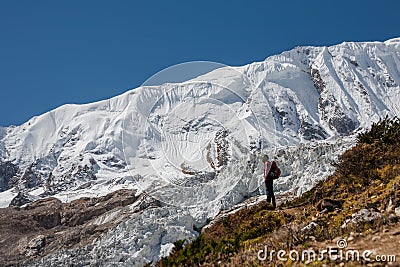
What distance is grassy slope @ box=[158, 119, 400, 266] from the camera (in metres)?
8.67

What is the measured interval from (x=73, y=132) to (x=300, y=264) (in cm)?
17798

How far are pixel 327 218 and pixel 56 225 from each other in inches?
2939

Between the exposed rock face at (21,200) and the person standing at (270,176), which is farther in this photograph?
the exposed rock face at (21,200)

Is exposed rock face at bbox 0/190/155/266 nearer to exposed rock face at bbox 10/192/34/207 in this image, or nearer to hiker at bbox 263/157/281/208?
exposed rock face at bbox 10/192/34/207

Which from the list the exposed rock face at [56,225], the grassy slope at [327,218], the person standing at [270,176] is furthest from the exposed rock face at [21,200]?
the grassy slope at [327,218]

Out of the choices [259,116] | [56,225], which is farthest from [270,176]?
[259,116]

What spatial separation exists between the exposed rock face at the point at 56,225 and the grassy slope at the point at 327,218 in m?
36.3

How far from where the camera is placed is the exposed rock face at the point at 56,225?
2074 inches

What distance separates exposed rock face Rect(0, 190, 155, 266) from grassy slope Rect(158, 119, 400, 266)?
36.3 meters

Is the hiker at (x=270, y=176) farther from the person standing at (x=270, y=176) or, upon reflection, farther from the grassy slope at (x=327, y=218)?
the grassy slope at (x=327, y=218)

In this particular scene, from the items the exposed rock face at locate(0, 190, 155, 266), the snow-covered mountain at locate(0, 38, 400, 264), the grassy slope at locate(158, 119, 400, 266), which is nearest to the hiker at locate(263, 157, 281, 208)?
the grassy slope at locate(158, 119, 400, 266)

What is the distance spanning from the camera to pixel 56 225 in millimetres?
78688

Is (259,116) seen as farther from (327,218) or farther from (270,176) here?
(327,218)

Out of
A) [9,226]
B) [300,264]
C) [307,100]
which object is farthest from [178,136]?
[307,100]
